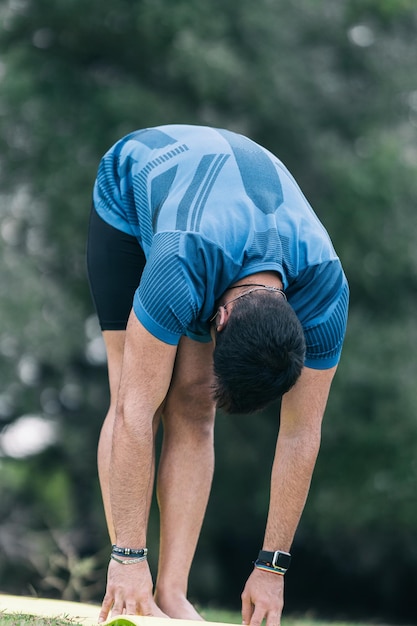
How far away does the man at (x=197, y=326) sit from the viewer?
2645 mm

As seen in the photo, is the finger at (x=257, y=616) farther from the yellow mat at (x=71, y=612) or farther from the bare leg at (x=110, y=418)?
the bare leg at (x=110, y=418)

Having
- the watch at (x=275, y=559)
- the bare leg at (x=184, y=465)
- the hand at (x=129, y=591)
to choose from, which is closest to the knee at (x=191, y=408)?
the bare leg at (x=184, y=465)

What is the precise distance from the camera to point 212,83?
11320 mm

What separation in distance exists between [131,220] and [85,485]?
10.1 meters

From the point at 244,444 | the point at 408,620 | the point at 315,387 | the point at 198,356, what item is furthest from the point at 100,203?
the point at 408,620

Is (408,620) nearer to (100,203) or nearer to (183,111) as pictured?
(183,111)

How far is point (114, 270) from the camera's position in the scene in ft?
10.9

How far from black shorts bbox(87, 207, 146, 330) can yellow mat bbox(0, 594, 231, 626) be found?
0.96m

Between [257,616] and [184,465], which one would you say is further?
[184,465]

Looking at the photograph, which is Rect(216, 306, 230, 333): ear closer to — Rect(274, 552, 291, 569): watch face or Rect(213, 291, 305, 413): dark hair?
Rect(213, 291, 305, 413): dark hair

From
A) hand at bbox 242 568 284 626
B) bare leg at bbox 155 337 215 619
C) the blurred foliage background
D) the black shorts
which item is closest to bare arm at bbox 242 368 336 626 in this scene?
hand at bbox 242 568 284 626

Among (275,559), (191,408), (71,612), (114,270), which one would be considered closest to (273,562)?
(275,559)

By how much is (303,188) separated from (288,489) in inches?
368

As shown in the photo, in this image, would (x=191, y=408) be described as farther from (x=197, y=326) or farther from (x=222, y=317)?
(x=222, y=317)
